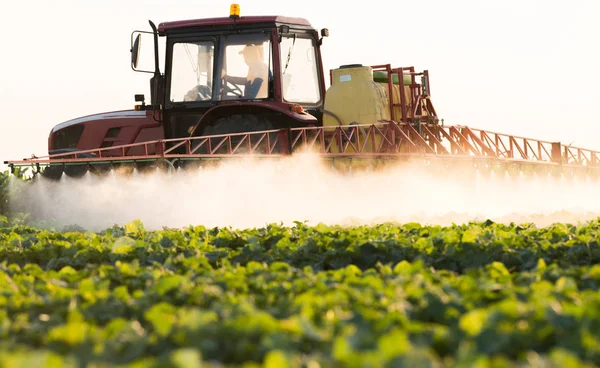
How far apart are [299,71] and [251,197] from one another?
2383mm

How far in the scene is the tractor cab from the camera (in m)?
13.8

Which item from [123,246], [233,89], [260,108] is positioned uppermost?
[233,89]

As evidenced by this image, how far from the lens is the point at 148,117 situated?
48.6 ft

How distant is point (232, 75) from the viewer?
14031 millimetres

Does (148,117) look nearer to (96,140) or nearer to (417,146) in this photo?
(96,140)

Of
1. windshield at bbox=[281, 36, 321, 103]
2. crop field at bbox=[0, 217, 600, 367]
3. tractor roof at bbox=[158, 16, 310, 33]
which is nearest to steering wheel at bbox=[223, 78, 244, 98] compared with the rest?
windshield at bbox=[281, 36, 321, 103]

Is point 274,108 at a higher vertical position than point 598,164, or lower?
higher

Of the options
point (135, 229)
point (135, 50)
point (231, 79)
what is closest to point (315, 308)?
point (135, 229)

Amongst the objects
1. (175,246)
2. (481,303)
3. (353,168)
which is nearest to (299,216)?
(353,168)

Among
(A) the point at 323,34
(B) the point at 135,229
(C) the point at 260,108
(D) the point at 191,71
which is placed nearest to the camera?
(B) the point at 135,229

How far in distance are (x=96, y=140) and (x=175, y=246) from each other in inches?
304

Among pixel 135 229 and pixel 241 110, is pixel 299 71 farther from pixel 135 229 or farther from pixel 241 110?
pixel 135 229

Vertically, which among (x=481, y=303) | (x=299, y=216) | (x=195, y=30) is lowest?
(x=299, y=216)

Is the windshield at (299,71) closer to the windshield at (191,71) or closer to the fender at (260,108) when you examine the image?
the fender at (260,108)
